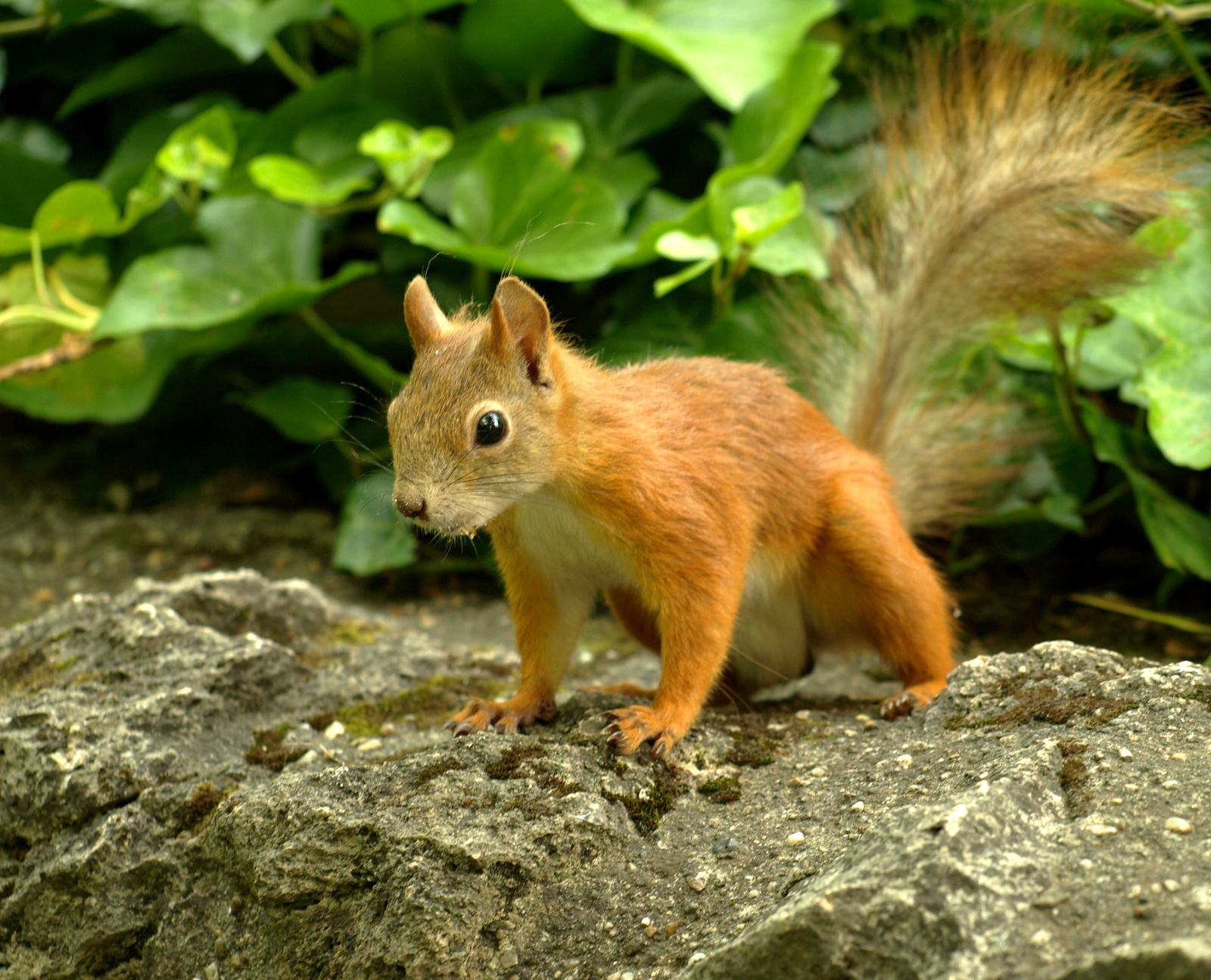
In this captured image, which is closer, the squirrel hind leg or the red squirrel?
the red squirrel

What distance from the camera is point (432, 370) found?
1.59 m

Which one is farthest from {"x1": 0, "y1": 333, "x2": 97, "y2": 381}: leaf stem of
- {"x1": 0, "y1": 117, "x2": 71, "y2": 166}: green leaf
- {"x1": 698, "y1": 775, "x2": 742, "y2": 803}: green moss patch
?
{"x1": 698, "y1": 775, "x2": 742, "y2": 803}: green moss patch

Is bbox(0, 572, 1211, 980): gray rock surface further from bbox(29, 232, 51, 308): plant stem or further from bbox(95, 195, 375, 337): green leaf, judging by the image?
bbox(29, 232, 51, 308): plant stem

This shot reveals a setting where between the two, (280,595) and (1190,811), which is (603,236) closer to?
(280,595)

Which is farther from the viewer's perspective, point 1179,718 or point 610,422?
point 610,422

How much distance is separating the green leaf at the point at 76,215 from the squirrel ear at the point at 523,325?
1648 millimetres

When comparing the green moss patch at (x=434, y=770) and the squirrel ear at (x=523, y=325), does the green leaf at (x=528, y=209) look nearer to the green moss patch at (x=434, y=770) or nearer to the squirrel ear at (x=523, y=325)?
the squirrel ear at (x=523, y=325)

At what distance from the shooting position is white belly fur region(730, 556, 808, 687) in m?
1.96

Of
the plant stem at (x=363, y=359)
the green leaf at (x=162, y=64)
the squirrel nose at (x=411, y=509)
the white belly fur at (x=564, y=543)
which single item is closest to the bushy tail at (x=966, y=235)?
the white belly fur at (x=564, y=543)

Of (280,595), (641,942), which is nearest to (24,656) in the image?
(280,595)

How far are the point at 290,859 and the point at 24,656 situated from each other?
924 millimetres

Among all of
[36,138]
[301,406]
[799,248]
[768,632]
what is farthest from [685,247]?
[36,138]

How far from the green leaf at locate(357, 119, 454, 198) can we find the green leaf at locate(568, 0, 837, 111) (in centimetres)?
44

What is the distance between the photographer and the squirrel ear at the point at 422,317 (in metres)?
1.71
